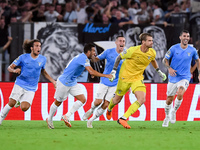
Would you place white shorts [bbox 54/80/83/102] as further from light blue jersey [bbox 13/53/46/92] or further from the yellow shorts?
the yellow shorts

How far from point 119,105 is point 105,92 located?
2.87 metres

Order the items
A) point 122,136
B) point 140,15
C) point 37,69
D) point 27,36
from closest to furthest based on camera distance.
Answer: point 122,136 < point 37,69 < point 27,36 < point 140,15

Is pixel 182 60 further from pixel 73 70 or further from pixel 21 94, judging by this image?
pixel 21 94

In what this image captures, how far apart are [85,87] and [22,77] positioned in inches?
137

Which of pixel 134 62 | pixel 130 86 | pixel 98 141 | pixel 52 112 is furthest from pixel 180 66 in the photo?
pixel 98 141

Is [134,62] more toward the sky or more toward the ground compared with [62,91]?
more toward the sky

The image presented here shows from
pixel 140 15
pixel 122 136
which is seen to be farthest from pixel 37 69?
pixel 140 15

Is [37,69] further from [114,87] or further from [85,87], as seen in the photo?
[85,87]

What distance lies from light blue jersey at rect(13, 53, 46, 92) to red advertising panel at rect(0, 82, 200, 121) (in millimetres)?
3090

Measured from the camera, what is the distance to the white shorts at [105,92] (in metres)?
11.7

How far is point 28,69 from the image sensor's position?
36.5ft

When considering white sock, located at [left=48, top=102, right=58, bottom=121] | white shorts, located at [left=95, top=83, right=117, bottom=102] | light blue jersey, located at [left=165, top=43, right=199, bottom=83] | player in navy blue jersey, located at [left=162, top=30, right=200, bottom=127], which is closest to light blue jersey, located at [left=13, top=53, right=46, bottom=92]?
white sock, located at [left=48, top=102, right=58, bottom=121]

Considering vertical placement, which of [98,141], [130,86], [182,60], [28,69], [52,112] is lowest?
[52,112]

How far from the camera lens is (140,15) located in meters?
17.3
